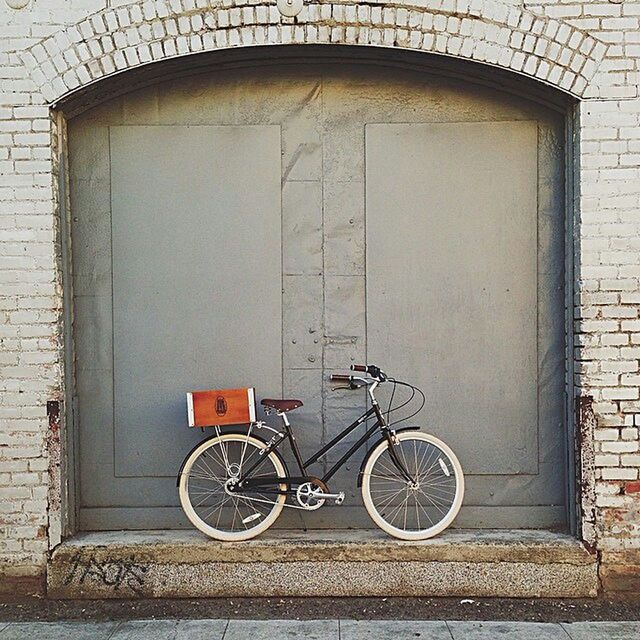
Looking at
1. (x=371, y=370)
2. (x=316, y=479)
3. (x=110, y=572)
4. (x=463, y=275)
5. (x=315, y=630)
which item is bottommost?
(x=315, y=630)

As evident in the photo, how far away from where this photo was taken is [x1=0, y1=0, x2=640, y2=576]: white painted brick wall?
581 centimetres

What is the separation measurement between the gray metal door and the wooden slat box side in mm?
348

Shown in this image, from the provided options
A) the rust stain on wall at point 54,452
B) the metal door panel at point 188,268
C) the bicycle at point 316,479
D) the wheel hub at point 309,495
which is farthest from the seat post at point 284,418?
the rust stain on wall at point 54,452

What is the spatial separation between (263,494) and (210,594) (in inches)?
29.7

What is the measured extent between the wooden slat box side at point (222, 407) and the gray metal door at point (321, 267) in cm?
35

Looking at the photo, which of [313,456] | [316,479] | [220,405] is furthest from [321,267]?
[316,479]

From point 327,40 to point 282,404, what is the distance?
247 centimetres

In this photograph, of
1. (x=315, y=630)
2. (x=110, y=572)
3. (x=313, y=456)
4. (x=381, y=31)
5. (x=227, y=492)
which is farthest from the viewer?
(x=313, y=456)

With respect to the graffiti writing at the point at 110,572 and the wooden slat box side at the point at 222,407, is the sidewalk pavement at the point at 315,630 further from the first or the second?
the wooden slat box side at the point at 222,407

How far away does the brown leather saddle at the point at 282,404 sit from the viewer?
5.96m

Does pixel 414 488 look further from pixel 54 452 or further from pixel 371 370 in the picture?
pixel 54 452

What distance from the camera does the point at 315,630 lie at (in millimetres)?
5406

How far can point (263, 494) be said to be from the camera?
6.12m

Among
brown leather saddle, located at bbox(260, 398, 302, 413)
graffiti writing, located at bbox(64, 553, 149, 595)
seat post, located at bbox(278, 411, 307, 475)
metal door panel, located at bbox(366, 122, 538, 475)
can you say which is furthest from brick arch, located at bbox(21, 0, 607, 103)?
graffiti writing, located at bbox(64, 553, 149, 595)
